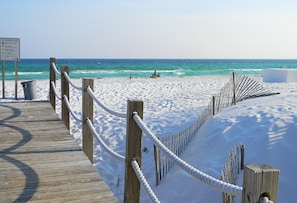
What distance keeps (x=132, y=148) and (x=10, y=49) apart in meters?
12.5

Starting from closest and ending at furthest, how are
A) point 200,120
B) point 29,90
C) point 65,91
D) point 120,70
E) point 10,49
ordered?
point 65,91 → point 200,120 → point 29,90 → point 10,49 → point 120,70

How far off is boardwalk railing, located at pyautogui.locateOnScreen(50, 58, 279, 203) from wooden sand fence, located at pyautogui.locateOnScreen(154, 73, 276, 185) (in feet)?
3.83

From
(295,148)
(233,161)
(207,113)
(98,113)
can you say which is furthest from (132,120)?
(98,113)

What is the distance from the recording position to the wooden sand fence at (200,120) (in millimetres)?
6346

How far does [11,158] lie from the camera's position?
159 inches

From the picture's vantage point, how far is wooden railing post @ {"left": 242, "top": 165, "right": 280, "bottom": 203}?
1424 mm

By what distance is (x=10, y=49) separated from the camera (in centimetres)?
1402

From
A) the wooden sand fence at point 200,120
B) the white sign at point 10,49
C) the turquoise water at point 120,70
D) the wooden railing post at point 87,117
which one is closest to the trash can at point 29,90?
the white sign at point 10,49

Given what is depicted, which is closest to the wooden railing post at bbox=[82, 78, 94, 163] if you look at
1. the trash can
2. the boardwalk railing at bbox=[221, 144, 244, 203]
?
the boardwalk railing at bbox=[221, 144, 244, 203]

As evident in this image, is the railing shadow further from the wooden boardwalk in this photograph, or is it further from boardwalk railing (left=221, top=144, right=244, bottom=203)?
boardwalk railing (left=221, top=144, right=244, bottom=203)

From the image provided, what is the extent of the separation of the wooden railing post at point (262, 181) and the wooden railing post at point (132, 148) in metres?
1.48

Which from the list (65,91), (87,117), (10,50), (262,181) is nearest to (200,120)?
(65,91)

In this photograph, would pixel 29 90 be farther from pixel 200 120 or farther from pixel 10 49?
pixel 200 120

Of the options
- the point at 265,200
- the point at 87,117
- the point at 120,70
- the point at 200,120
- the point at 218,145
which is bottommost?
the point at 218,145
